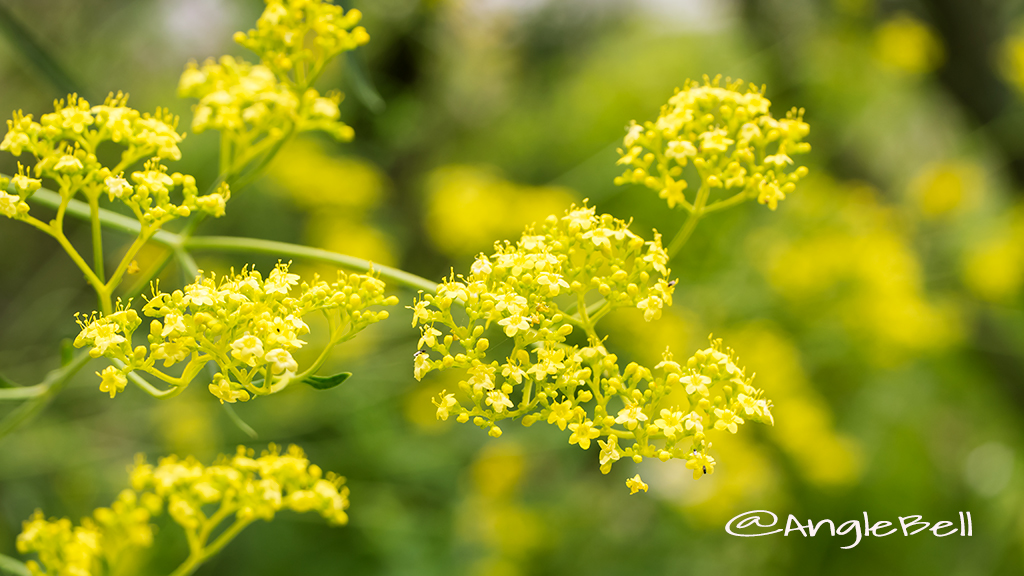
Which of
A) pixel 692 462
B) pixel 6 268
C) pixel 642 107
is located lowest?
pixel 692 462

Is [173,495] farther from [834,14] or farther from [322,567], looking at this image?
[834,14]

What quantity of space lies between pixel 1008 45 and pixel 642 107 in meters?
2.13

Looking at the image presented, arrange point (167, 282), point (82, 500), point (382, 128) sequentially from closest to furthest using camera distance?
point (82, 500), point (382, 128), point (167, 282)

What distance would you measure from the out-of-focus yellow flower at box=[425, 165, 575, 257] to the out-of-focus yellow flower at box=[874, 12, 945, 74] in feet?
4.90

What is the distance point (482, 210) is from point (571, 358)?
2189 millimetres

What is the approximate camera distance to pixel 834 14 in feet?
11.4

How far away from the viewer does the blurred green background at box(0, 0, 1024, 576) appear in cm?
288

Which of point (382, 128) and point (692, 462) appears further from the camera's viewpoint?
point (382, 128)

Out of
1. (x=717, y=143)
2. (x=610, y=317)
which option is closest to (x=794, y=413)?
(x=610, y=317)

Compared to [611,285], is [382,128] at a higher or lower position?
higher

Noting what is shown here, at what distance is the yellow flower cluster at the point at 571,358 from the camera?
0.89 metres

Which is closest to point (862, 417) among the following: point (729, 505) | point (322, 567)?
point (729, 505)

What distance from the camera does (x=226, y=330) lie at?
2.78ft

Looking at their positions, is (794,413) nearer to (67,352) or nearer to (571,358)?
(571,358)
